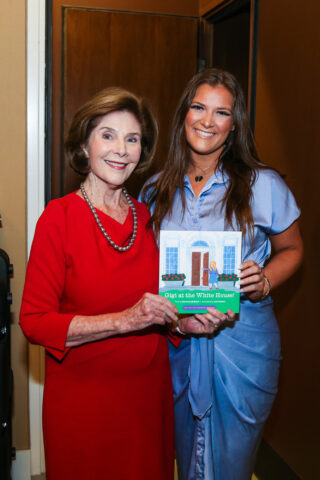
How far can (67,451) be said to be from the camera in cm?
143

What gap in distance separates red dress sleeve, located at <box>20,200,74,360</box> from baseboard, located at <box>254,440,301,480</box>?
1.58 meters

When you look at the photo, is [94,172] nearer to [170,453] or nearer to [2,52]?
[170,453]

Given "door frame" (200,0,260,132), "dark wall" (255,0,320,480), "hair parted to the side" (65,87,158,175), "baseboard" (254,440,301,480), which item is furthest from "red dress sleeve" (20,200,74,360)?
"door frame" (200,0,260,132)

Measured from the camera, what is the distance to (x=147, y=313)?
1.32 m

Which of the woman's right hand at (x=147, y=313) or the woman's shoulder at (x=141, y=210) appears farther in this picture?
the woman's shoulder at (x=141, y=210)

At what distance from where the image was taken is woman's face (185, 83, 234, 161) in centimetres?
171

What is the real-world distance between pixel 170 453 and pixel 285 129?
1594 mm

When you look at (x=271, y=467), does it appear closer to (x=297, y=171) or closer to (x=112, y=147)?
(x=297, y=171)

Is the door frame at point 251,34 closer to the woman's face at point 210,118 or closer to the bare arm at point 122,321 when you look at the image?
the woman's face at point 210,118

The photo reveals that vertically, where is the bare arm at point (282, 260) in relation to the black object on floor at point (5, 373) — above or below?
above

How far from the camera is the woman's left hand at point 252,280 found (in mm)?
1470

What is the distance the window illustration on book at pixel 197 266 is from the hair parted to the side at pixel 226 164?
0.31 metres

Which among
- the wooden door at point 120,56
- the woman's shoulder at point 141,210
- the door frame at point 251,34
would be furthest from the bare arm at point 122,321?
the wooden door at point 120,56

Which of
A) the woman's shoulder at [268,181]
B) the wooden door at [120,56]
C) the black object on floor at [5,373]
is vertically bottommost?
the black object on floor at [5,373]
